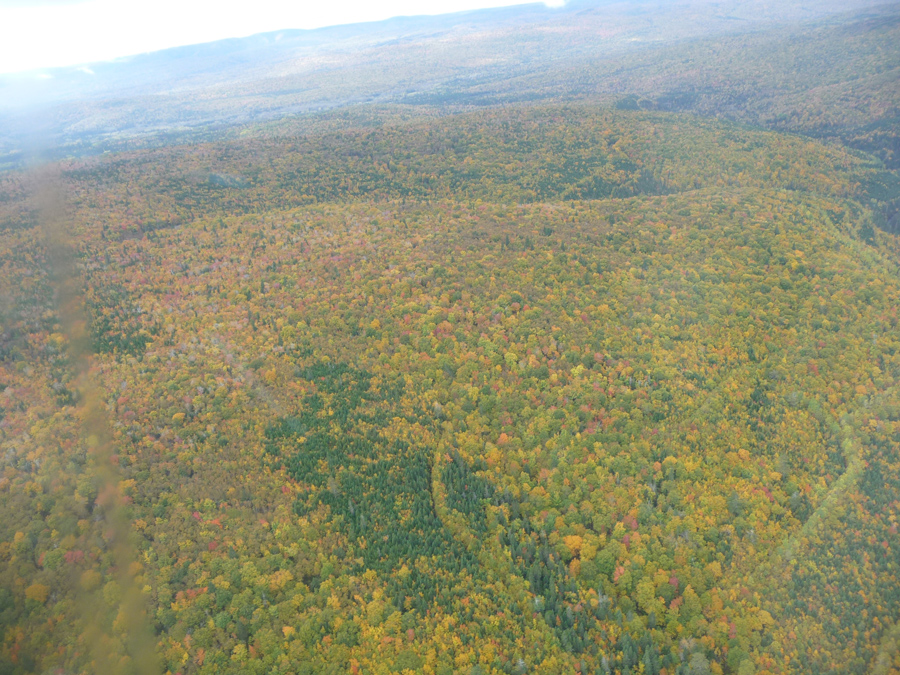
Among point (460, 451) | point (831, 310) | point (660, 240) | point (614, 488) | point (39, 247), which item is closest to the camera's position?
point (614, 488)

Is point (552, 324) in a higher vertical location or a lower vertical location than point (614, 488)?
higher

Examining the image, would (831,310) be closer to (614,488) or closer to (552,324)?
(552,324)

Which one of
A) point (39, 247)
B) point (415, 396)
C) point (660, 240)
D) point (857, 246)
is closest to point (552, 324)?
point (415, 396)

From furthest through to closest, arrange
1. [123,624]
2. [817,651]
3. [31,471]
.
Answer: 1. [31,471]
2. [817,651]
3. [123,624]

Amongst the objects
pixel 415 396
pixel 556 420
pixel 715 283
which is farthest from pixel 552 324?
pixel 715 283

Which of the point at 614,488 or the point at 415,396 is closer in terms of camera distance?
the point at 614,488

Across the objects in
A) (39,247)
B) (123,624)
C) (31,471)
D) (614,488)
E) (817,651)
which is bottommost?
(817,651)

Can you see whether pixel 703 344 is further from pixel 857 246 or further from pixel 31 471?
pixel 31 471
